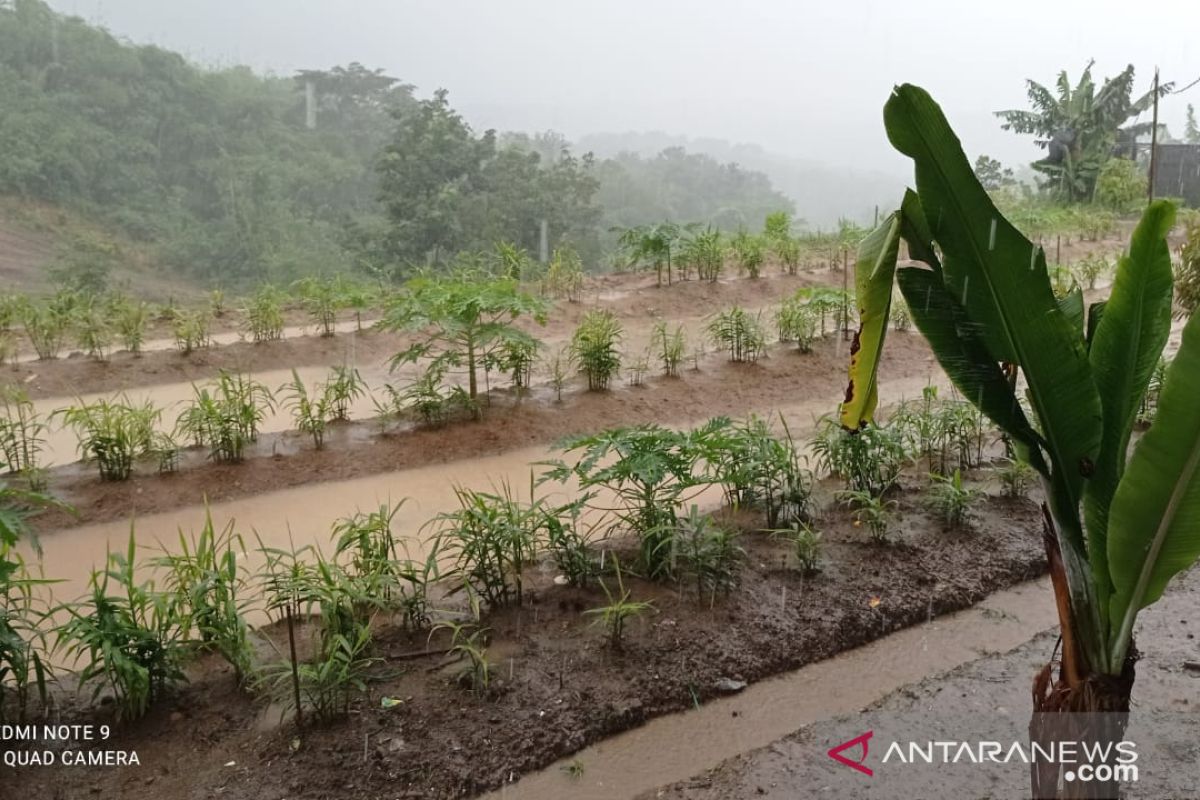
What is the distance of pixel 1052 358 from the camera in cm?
182

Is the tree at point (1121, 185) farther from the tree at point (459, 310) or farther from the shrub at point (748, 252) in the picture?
the tree at point (459, 310)

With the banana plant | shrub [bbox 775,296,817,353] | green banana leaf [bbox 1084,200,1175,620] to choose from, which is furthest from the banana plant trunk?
shrub [bbox 775,296,817,353]

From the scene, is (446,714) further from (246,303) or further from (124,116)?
(124,116)

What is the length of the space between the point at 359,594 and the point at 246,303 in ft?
19.9

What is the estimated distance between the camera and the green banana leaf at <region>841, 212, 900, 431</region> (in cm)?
182

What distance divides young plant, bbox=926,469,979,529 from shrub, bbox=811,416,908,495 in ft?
0.70

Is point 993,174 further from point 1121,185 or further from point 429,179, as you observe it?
point 429,179

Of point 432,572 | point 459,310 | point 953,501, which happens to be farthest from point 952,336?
point 459,310

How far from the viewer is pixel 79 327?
20.8 ft

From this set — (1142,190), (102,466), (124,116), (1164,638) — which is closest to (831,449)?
(1164,638)

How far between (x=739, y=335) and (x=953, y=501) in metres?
3.07

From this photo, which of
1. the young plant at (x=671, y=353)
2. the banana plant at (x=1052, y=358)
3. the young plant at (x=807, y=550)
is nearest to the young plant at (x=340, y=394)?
the young plant at (x=671, y=353)

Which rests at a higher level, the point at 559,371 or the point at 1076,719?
the point at 559,371

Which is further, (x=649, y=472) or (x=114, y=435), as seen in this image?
(x=114, y=435)
